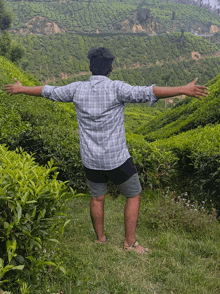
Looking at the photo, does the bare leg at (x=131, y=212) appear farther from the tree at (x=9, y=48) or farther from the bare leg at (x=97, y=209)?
the tree at (x=9, y=48)

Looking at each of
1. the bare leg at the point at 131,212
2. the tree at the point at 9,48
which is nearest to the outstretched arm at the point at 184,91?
the bare leg at the point at 131,212

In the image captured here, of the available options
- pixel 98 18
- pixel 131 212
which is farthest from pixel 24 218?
pixel 98 18

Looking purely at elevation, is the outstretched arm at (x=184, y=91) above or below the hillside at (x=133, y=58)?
above

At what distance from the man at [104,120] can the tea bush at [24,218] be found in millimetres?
526

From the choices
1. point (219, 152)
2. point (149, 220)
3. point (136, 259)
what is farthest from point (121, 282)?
point (219, 152)

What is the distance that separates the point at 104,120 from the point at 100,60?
23.2 inches

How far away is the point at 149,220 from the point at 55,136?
7.62ft

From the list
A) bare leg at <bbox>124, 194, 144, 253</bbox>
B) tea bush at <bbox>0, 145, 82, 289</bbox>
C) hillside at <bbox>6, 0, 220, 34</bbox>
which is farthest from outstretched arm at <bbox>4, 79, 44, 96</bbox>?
hillside at <bbox>6, 0, 220, 34</bbox>

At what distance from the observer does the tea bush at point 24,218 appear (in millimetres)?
1765

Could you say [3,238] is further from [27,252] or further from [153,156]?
[153,156]

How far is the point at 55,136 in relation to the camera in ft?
15.4

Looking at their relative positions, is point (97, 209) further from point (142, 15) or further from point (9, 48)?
point (142, 15)

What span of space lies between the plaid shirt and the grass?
868 mm

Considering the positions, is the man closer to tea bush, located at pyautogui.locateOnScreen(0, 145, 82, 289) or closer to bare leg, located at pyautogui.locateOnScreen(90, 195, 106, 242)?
bare leg, located at pyautogui.locateOnScreen(90, 195, 106, 242)
